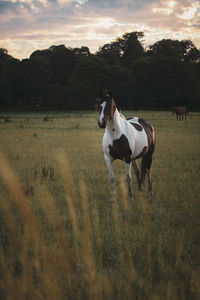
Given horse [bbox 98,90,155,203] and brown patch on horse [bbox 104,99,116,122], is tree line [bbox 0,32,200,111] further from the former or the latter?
brown patch on horse [bbox 104,99,116,122]

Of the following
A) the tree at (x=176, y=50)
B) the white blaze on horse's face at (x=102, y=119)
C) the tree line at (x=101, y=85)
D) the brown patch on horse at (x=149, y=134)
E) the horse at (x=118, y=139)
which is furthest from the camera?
the tree at (x=176, y=50)

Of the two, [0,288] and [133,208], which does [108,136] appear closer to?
[133,208]

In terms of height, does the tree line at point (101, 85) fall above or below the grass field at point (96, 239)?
above

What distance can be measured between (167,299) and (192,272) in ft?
2.08

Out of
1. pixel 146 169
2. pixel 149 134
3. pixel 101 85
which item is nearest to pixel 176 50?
pixel 101 85

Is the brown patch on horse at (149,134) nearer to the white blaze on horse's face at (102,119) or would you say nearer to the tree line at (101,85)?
the white blaze on horse's face at (102,119)

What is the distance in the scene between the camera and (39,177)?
8.70 metres

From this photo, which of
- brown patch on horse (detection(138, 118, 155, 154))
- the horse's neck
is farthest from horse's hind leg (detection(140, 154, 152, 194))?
the horse's neck

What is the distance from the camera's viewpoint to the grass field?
10.2 feet

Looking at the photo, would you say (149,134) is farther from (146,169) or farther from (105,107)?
(105,107)

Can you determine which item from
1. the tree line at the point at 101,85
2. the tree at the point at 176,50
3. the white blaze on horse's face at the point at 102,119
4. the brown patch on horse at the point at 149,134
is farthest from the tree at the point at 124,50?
the white blaze on horse's face at the point at 102,119

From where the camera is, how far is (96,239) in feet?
14.1

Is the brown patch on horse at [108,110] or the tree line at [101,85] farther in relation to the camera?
the tree line at [101,85]

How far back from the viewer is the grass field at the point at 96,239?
3115mm
